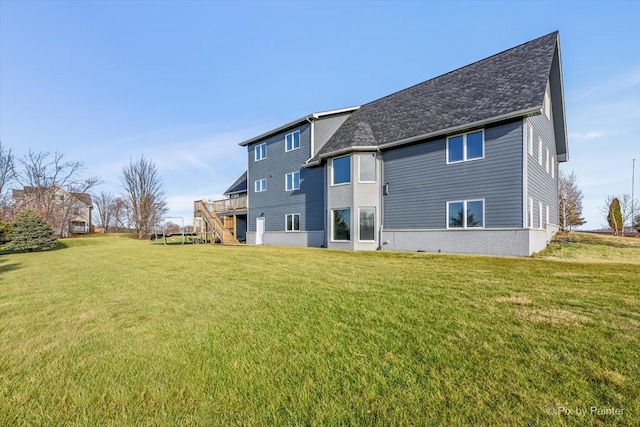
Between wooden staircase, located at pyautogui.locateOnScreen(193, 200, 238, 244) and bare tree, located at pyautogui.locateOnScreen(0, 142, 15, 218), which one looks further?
bare tree, located at pyautogui.locateOnScreen(0, 142, 15, 218)

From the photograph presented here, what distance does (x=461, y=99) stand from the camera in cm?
1411

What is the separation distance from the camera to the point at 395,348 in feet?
9.95

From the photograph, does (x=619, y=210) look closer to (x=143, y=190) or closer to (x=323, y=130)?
(x=323, y=130)

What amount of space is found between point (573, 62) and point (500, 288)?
17.7m

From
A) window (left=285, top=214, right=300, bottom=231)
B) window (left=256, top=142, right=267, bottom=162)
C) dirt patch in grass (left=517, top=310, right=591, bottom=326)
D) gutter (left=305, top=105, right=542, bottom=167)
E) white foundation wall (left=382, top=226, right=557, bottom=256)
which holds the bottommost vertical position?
dirt patch in grass (left=517, top=310, right=591, bottom=326)

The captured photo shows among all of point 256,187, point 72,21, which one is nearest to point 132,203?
point 256,187

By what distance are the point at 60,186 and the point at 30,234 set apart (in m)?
21.9

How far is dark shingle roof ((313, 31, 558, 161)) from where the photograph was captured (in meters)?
12.2

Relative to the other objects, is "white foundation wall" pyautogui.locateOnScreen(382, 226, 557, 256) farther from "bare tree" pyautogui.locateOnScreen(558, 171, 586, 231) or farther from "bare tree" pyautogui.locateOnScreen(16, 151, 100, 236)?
"bare tree" pyautogui.locateOnScreen(16, 151, 100, 236)

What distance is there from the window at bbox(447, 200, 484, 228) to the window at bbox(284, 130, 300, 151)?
37.7 ft

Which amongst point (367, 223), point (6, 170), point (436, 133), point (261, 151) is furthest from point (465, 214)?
point (6, 170)

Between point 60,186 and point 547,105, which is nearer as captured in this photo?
point 547,105

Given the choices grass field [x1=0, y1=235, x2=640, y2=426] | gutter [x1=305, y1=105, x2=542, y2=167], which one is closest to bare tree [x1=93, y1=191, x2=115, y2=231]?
gutter [x1=305, y1=105, x2=542, y2=167]

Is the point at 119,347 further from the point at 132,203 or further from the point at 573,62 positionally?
the point at 132,203
